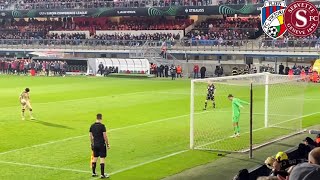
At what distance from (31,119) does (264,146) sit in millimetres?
11526

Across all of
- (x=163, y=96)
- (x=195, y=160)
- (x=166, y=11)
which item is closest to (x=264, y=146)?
(x=195, y=160)

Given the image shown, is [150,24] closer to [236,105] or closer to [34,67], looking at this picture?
[34,67]

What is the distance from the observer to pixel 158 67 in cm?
5638

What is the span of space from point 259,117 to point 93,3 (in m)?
50.9

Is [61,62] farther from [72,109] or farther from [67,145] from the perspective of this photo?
[67,145]

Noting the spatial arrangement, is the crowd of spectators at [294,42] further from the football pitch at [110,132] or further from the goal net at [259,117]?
the goal net at [259,117]

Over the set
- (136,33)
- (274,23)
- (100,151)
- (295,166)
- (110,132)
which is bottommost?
(110,132)

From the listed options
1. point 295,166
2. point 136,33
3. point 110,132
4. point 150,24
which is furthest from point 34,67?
point 295,166

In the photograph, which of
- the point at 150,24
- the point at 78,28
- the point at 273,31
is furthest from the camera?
the point at 78,28

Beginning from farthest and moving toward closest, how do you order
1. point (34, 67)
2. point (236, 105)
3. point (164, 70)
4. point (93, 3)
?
point (93, 3)
point (34, 67)
point (164, 70)
point (236, 105)

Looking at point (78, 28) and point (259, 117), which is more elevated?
point (78, 28)

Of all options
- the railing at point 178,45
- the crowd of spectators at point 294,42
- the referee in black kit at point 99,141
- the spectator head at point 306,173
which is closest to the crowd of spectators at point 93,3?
the railing at point 178,45

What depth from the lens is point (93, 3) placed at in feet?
241

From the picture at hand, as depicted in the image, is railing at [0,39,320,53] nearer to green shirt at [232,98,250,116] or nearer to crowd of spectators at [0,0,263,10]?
crowd of spectators at [0,0,263,10]
